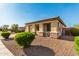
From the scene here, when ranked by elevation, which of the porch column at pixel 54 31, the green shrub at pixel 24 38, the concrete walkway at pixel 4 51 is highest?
the porch column at pixel 54 31

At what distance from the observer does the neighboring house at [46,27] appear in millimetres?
7370

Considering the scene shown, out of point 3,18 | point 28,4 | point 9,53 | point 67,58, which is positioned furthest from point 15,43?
point 67,58

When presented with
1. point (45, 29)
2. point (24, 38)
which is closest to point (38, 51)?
point (24, 38)

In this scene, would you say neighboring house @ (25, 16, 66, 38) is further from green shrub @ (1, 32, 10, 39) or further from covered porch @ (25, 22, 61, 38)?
green shrub @ (1, 32, 10, 39)

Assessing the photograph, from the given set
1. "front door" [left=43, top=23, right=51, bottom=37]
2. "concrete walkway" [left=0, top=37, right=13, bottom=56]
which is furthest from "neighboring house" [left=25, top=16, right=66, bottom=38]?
"concrete walkway" [left=0, top=37, right=13, bottom=56]

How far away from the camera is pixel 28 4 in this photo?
6988 mm

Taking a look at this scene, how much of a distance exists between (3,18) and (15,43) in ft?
4.39

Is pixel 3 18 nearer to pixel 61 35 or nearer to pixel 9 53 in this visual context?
pixel 9 53

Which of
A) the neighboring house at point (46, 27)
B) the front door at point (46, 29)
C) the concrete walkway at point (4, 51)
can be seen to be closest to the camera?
the concrete walkway at point (4, 51)

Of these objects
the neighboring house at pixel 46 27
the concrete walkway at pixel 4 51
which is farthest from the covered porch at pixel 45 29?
the concrete walkway at pixel 4 51

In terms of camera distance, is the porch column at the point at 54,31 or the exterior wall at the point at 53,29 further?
the porch column at the point at 54,31

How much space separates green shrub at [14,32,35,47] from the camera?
290 inches

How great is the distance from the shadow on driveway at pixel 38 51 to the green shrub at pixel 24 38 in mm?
298

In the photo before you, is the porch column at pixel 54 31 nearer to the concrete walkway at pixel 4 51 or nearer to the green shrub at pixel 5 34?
the green shrub at pixel 5 34
